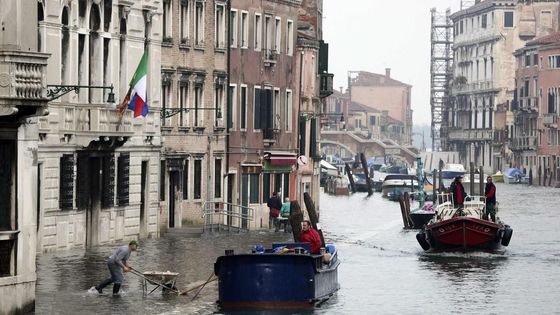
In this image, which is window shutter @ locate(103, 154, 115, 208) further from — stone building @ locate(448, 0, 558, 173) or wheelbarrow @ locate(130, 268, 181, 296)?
stone building @ locate(448, 0, 558, 173)

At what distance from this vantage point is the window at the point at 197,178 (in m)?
57.8

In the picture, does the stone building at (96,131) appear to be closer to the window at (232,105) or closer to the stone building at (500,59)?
the window at (232,105)

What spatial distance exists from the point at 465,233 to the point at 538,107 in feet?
371

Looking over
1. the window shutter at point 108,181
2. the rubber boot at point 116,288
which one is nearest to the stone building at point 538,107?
the window shutter at point 108,181

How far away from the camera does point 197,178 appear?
58031 millimetres

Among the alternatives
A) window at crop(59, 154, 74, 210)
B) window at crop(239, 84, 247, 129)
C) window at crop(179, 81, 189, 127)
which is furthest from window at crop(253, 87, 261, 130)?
window at crop(59, 154, 74, 210)

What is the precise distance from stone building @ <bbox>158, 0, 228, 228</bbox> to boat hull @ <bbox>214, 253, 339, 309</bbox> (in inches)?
834

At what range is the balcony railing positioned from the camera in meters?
165

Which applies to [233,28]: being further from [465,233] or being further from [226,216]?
[465,233]

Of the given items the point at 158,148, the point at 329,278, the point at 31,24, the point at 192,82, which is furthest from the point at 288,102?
the point at 31,24

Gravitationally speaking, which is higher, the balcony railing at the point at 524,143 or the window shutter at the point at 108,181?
the balcony railing at the point at 524,143

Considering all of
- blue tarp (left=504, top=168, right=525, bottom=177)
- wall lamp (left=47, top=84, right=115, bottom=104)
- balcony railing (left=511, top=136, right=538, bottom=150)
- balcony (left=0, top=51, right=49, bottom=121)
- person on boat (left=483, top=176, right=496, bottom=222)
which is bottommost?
person on boat (left=483, top=176, right=496, bottom=222)

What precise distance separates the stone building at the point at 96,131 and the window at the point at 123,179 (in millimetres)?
26

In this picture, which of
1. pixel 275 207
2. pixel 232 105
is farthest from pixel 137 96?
pixel 232 105
